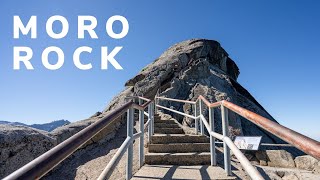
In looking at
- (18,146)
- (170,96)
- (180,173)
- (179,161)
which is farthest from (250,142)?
(170,96)

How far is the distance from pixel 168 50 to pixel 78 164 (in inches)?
1091

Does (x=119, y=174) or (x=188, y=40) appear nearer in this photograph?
(x=119, y=174)

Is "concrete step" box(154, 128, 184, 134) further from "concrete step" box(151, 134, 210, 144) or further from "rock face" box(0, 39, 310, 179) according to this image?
"rock face" box(0, 39, 310, 179)

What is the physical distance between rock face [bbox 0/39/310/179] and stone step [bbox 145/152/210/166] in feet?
1.99

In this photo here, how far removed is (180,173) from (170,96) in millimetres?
17261

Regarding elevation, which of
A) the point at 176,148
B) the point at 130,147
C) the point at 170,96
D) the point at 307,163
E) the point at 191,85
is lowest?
the point at 307,163

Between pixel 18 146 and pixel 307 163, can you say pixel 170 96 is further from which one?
pixel 18 146

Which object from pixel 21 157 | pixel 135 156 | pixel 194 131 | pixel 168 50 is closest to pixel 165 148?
pixel 135 156

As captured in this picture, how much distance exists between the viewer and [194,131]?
7898mm

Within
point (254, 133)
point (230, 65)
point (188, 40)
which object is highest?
point (188, 40)

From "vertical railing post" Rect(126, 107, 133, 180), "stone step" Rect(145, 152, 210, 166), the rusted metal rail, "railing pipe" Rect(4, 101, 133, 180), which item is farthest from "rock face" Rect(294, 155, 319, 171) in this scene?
"railing pipe" Rect(4, 101, 133, 180)

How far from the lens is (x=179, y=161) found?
532 cm

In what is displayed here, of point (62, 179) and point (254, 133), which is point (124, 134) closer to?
point (62, 179)

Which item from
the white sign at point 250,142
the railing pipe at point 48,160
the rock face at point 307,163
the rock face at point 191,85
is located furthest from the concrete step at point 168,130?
the rock face at point 191,85
